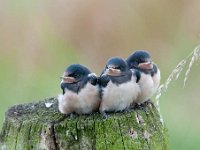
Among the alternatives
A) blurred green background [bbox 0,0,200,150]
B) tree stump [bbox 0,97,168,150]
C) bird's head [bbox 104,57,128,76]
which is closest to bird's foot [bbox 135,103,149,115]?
tree stump [bbox 0,97,168,150]

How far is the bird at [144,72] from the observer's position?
10.6 feet

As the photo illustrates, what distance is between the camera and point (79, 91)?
3.13 metres

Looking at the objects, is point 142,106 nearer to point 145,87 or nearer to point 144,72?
point 145,87

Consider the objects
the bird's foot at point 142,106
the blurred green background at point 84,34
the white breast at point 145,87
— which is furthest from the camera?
the blurred green background at point 84,34

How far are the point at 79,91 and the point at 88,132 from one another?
352mm

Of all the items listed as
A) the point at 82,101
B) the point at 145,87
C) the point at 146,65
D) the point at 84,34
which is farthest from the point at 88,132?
the point at 84,34

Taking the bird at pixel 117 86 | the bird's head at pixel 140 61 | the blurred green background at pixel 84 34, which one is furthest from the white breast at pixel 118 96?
the blurred green background at pixel 84 34

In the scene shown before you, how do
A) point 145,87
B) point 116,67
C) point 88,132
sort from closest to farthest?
1. point 88,132
2. point 116,67
3. point 145,87

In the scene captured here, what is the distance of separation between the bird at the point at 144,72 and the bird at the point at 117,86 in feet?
0.26

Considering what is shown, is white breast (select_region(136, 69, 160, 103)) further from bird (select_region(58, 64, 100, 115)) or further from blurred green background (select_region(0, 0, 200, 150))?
blurred green background (select_region(0, 0, 200, 150))

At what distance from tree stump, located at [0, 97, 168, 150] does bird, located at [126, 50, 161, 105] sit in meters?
0.18

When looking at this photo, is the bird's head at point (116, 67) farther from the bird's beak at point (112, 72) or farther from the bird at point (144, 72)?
the bird at point (144, 72)

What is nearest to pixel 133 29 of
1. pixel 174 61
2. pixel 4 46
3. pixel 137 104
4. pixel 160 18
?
pixel 160 18

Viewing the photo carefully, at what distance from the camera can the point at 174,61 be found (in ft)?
24.2
